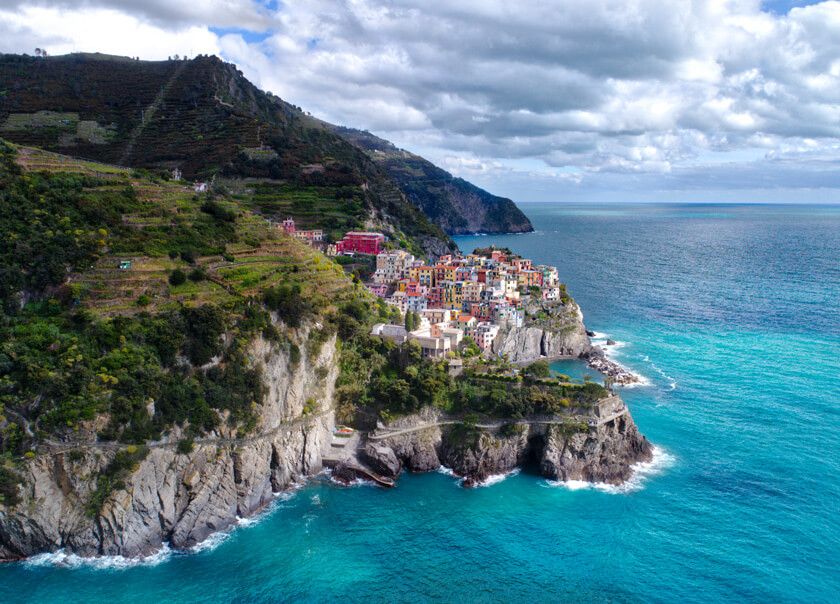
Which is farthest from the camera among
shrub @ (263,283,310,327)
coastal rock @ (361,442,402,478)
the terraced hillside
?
shrub @ (263,283,310,327)

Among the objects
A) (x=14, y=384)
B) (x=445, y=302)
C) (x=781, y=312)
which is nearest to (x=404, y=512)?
(x=14, y=384)

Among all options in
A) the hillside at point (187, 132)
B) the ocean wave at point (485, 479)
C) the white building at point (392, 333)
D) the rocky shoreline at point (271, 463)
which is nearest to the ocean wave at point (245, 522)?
the rocky shoreline at point (271, 463)

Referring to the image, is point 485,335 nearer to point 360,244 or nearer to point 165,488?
point 360,244

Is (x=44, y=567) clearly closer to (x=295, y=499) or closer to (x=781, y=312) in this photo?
(x=295, y=499)

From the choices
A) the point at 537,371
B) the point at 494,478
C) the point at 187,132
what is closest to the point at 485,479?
the point at 494,478

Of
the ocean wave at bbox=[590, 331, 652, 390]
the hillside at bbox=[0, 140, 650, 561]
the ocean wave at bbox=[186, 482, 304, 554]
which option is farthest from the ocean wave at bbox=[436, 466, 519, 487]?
the ocean wave at bbox=[590, 331, 652, 390]

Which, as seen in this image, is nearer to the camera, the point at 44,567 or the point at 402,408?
the point at 44,567

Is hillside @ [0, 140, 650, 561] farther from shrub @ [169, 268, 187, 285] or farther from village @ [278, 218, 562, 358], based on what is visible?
village @ [278, 218, 562, 358]
